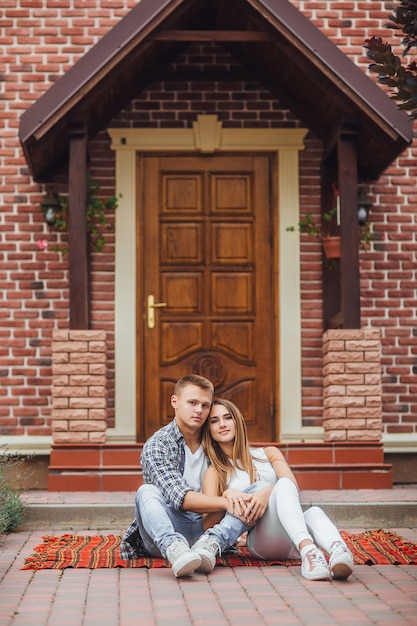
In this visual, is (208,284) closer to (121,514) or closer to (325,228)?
(325,228)

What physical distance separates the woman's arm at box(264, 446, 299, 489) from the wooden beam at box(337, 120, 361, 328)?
2467 mm

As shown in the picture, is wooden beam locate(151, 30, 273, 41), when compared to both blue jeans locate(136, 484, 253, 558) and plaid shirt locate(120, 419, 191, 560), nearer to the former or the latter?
plaid shirt locate(120, 419, 191, 560)

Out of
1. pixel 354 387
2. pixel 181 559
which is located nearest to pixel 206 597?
pixel 181 559

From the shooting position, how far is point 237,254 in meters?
9.25

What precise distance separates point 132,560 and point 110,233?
161 inches

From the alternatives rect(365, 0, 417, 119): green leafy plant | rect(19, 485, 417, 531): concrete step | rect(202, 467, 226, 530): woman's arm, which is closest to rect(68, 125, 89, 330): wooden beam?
rect(19, 485, 417, 531): concrete step

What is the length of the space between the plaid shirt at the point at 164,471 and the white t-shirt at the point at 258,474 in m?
0.28

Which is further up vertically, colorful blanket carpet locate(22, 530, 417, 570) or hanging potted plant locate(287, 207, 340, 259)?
hanging potted plant locate(287, 207, 340, 259)

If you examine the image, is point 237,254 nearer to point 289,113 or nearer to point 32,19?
point 289,113

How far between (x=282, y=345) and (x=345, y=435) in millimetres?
1302

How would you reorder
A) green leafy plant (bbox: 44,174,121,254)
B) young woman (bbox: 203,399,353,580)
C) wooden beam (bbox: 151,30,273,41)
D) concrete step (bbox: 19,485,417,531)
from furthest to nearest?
1. green leafy plant (bbox: 44,174,121,254)
2. wooden beam (bbox: 151,30,273,41)
3. concrete step (bbox: 19,485,417,531)
4. young woman (bbox: 203,399,353,580)

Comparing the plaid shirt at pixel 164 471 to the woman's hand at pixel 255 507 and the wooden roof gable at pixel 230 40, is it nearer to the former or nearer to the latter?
the woman's hand at pixel 255 507

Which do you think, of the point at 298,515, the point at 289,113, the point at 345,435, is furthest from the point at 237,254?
the point at 298,515

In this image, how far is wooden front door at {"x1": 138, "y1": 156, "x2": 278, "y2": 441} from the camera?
9141mm
